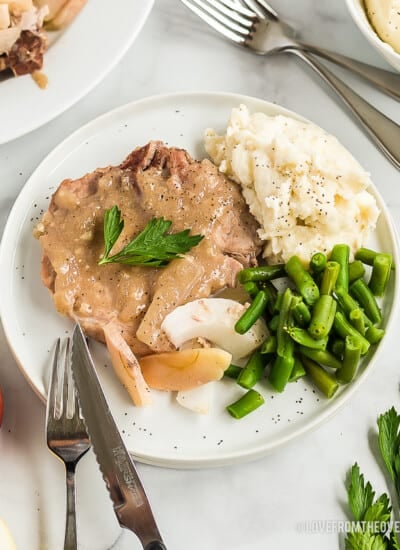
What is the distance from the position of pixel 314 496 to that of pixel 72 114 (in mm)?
2162

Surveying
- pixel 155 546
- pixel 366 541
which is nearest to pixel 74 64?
pixel 155 546

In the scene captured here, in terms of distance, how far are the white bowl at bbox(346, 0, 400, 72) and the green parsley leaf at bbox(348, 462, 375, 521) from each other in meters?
1.88

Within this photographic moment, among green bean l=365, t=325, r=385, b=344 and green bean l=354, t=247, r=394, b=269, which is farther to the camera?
green bean l=354, t=247, r=394, b=269

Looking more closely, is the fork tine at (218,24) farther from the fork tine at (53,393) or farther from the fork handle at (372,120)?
the fork tine at (53,393)

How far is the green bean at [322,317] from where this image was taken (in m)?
3.33

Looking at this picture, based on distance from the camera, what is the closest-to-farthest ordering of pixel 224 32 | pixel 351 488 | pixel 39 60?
pixel 351 488, pixel 39 60, pixel 224 32

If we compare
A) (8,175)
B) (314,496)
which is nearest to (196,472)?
(314,496)

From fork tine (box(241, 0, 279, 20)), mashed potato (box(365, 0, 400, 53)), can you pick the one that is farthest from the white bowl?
fork tine (box(241, 0, 279, 20))

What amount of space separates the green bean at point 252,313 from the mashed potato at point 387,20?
142 centimetres

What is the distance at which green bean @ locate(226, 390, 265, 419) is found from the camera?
340 cm

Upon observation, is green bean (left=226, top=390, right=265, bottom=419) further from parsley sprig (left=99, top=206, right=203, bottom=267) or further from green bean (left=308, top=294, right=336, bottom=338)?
parsley sprig (left=99, top=206, right=203, bottom=267)

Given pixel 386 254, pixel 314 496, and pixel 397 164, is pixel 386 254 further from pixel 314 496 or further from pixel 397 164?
pixel 314 496

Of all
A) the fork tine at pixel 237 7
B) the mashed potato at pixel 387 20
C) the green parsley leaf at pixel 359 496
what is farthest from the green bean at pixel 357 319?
the fork tine at pixel 237 7

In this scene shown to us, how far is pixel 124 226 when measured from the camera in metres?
3.61
